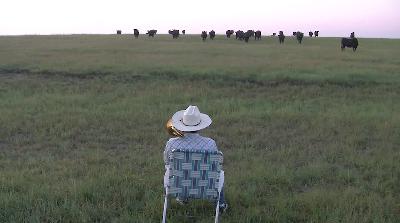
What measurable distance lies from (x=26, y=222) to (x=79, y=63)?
21466 mm

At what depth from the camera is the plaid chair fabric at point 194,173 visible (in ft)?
19.8

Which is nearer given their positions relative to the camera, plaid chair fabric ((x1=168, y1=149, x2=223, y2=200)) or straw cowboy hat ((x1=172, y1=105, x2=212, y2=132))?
plaid chair fabric ((x1=168, y1=149, x2=223, y2=200))

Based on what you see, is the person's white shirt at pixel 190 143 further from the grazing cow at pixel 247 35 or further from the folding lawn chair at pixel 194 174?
the grazing cow at pixel 247 35

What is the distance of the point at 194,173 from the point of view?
241 inches

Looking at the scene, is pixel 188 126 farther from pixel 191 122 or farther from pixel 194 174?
pixel 194 174

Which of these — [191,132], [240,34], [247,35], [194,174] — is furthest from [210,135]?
[240,34]

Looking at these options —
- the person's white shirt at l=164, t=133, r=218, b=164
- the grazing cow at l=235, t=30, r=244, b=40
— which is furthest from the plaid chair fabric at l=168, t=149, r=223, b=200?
the grazing cow at l=235, t=30, r=244, b=40

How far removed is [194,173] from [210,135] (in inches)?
259

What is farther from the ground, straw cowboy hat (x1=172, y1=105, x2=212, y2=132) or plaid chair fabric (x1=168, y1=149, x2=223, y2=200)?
straw cowboy hat (x1=172, y1=105, x2=212, y2=132)

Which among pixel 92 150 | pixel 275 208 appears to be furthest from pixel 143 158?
pixel 275 208

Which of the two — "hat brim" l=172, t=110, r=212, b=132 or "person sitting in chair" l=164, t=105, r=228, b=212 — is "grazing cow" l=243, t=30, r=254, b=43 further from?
"person sitting in chair" l=164, t=105, r=228, b=212

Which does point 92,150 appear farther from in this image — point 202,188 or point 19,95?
point 19,95

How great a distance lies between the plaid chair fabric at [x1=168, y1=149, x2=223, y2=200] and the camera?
6.05 m

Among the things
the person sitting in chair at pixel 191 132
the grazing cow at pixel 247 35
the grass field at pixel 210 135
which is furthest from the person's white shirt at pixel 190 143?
the grazing cow at pixel 247 35
